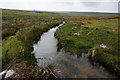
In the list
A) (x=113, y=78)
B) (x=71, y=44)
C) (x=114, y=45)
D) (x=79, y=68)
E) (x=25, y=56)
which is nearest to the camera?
(x=113, y=78)

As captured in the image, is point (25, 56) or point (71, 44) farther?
point (71, 44)

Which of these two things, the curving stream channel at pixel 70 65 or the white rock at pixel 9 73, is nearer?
the white rock at pixel 9 73

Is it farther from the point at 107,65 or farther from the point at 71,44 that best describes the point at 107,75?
the point at 71,44

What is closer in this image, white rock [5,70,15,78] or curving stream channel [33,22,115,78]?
white rock [5,70,15,78]

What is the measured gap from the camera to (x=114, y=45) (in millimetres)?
20469

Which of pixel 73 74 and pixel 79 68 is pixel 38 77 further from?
pixel 79 68

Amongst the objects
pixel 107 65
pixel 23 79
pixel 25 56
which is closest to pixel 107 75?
pixel 107 65

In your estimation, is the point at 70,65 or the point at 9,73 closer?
the point at 9,73

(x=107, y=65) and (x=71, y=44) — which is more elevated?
(x=71, y=44)

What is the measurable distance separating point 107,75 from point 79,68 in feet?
10.4

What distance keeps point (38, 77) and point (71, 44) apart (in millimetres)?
11735

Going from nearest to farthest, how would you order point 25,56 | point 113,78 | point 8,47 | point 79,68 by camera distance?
point 113,78 < point 79,68 < point 25,56 < point 8,47

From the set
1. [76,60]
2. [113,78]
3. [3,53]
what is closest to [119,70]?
[113,78]

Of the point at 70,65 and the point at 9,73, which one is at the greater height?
the point at 9,73
